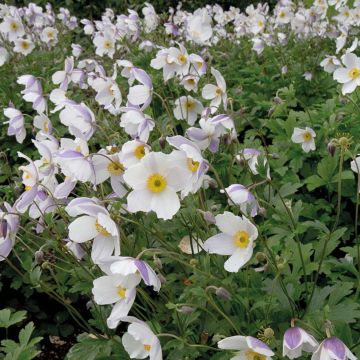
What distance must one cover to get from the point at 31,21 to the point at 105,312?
457 cm

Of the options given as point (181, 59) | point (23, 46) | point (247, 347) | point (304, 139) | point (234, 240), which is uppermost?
point (181, 59)

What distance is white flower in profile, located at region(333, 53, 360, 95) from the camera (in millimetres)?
3354

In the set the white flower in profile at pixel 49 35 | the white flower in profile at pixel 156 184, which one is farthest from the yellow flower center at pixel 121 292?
the white flower in profile at pixel 49 35

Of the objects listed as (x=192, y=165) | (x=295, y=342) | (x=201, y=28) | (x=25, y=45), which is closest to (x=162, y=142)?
(x=192, y=165)

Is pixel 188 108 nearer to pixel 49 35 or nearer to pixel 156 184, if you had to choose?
pixel 156 184

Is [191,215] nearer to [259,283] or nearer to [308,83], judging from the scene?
[259,283]

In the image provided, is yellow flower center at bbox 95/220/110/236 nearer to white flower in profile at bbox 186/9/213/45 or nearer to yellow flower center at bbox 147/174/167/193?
yellow flower center at bbox 147/174/167/193

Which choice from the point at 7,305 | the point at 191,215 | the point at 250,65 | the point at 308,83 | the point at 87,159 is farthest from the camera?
the point at 250,65

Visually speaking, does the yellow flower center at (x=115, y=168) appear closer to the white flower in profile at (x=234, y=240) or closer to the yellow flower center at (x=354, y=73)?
the white flower in profile at (x=234, y=240)

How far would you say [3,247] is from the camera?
2033 millimetres

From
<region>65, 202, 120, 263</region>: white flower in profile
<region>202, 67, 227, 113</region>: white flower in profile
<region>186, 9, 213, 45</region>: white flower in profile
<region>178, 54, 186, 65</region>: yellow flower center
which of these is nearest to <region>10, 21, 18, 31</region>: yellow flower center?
<region>186, 9, 213, 45</region>: white flower in profile

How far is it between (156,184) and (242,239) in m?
0.32

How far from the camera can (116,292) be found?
1787 mm

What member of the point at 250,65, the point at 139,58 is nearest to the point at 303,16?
the point at 250,65
